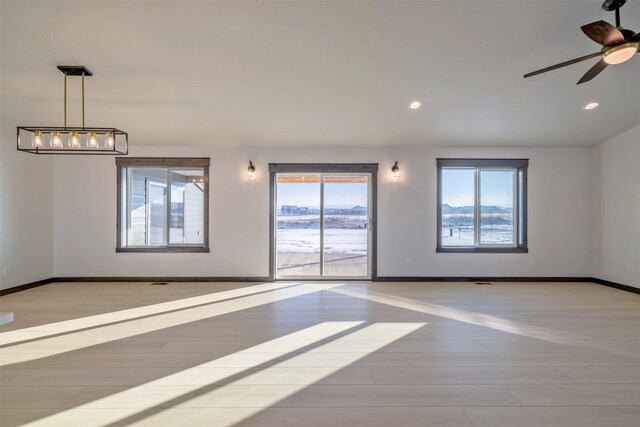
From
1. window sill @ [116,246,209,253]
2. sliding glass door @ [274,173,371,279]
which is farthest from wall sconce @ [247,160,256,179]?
window sill @ [116,246,209,253]

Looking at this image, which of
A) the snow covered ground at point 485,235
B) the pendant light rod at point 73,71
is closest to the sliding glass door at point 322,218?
the snow covered ground at point 485,235

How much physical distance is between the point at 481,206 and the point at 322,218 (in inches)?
119

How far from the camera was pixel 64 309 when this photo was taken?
4.20m

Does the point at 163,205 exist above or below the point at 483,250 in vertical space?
above

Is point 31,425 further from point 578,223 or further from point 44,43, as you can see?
point 578,223

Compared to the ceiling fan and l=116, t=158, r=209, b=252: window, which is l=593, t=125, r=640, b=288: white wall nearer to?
the ceiling fan

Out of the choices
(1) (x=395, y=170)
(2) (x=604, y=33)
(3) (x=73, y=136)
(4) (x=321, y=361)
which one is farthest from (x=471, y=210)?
(3) (x=73, y=136)

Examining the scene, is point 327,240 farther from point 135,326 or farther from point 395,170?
point 135,326

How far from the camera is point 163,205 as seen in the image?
621 centimetres

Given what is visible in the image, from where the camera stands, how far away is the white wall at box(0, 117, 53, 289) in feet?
16.3

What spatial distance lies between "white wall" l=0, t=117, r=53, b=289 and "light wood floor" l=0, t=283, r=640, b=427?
2.35 ft

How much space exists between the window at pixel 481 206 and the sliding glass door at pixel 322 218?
1561mm

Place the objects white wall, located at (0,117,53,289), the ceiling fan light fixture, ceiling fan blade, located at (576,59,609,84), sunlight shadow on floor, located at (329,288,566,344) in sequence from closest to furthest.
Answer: the ceiling fan light fixture, ceiling fan blade, located at (576,59,609,84), sunlight shadow on floor, located at (329,288,566,344), white wall, located at (0,117,53,289)

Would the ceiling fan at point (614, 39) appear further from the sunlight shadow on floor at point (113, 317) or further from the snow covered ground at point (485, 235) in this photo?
the sunlight shadow on floor at point (113, 317)
